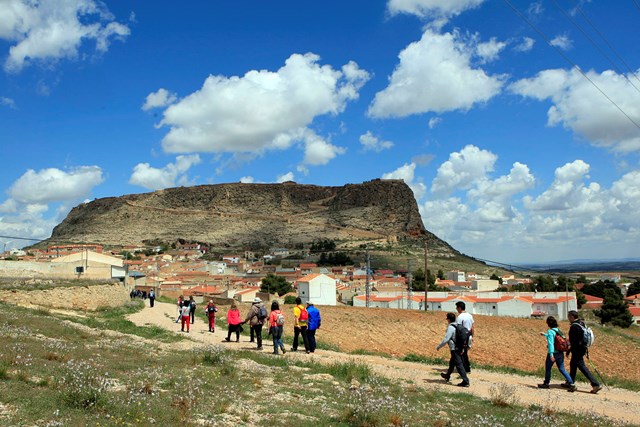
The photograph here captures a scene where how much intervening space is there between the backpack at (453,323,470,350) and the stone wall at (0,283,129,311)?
21502 mm

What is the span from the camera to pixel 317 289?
56031 mm

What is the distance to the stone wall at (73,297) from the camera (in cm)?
2464

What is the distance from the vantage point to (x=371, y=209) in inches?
7785

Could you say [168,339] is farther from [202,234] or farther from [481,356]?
[202,234]

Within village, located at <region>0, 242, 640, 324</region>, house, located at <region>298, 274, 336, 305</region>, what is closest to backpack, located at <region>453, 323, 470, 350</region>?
village, located at <region>0, 242, 640, 324</region>

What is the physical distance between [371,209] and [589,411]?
190 metres

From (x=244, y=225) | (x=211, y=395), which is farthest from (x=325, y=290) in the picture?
(x=244, y=225)

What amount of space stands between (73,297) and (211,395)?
22.4 m

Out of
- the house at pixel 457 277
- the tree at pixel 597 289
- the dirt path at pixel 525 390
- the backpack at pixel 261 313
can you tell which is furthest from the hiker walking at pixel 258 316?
the house at pixel 457 277

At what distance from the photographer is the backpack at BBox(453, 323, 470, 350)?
10.2 m

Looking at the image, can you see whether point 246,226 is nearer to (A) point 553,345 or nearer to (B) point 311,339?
(B) point 311,339

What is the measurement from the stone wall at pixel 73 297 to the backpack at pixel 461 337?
70.5 ft

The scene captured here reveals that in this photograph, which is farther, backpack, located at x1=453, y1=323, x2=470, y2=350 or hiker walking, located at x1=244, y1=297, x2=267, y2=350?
hiker walking, located at x1=244, y1=297, x2=267, y2=350

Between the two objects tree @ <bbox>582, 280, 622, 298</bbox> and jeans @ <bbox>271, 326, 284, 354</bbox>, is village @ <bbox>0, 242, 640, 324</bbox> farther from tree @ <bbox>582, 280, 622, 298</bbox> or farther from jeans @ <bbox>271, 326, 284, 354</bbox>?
jeans @ <bbox>271, 326, 284, 354</bbox>
